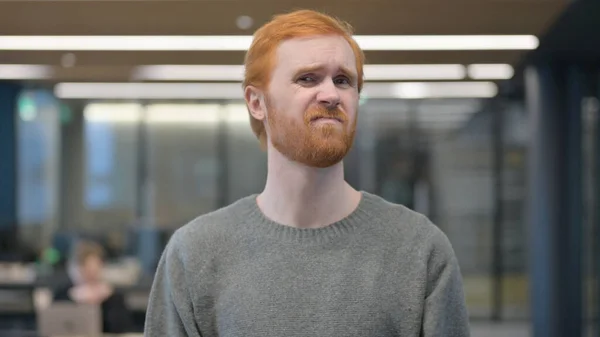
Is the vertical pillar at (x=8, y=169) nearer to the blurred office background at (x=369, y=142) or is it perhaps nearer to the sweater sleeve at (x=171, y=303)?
the blurred office background at (x=369, y=142)

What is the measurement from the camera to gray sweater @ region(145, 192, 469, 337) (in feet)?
4.75

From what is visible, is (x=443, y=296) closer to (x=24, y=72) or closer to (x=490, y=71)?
(x=490, y=71)

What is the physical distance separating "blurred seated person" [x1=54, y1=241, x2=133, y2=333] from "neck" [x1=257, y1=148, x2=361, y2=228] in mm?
4264

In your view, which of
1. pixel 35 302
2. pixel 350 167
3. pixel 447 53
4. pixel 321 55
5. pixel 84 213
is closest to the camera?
pixel 321 55

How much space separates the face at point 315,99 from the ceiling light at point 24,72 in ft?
19.6

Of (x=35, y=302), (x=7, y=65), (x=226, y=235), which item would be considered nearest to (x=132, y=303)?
(x=35, y=302)

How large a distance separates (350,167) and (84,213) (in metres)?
3.31

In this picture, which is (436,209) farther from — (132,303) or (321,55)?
(321,55)

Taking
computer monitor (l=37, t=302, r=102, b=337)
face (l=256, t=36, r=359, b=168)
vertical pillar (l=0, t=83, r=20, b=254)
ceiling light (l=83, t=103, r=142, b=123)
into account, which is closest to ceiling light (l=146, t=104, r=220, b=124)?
ceiling light (l=83, t=103, r=142, b=123)

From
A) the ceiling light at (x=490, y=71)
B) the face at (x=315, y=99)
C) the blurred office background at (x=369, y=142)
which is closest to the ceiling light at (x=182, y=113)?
the blurred office background at (x=369, y=142)

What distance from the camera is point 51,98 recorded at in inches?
377

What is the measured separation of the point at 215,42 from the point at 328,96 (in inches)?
170

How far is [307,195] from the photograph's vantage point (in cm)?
152

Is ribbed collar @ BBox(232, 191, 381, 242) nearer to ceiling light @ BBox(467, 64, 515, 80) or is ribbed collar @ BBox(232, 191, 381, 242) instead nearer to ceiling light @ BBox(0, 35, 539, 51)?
ceiling light @ BBox(0, 35, 539, 51)
